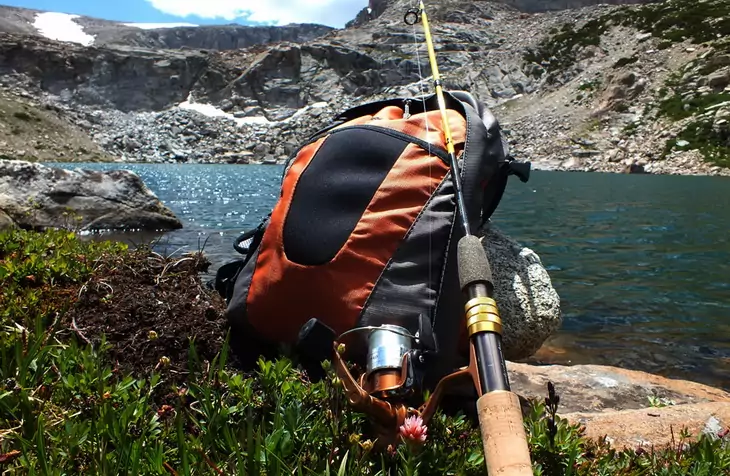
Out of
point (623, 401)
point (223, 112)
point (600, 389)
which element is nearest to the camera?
point (623, 401)

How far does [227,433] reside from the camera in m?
1.59

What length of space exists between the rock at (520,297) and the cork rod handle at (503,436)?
3027 millimetres

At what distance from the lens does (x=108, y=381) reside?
1993 mm

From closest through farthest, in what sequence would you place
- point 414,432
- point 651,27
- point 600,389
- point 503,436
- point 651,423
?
point 503,436, point 414,432, point 651,423, point 600,389, point 651,27

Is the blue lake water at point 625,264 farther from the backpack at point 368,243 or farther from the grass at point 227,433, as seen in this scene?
the grass at point 227,433

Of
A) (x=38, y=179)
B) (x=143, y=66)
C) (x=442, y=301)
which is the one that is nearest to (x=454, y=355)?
(x=442, y=301)

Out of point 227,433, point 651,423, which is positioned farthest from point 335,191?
point 651,423

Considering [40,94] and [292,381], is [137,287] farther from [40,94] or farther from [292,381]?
[40,94]

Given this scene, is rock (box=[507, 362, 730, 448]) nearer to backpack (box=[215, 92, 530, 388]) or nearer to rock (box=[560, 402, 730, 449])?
rock (box=[560, 402, 730, 449])

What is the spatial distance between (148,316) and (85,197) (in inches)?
385

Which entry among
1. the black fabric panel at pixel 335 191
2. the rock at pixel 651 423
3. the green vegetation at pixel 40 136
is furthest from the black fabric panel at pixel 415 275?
the green vegetation at pixel 40 136

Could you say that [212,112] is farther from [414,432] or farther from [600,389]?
[414,432]

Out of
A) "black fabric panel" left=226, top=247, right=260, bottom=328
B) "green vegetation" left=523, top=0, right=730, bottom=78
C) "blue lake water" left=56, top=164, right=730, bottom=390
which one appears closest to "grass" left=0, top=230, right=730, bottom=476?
"black fabric panel" left=226, top=247, right=260, bottom=328

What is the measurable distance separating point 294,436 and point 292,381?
1.25 feet
